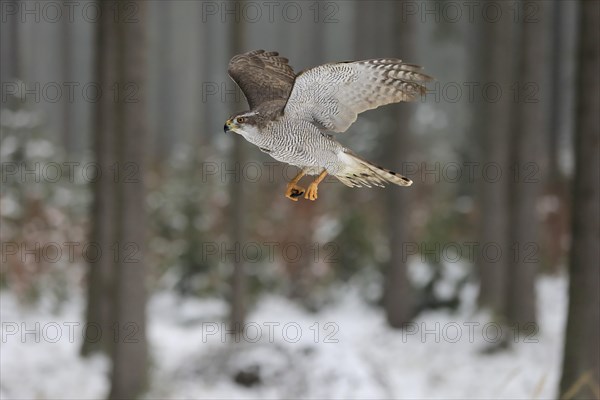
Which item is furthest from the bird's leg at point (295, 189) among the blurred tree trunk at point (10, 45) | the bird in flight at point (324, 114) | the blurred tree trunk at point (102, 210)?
the blurred tree trunk at point (10, 45)

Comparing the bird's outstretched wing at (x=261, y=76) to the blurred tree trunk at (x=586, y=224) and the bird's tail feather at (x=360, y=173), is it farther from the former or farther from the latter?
the blurred tree trunk at (x=586, y=224)

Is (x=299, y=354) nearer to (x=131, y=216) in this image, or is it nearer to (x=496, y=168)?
(x=131, y=216)

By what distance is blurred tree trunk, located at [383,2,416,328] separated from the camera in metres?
12.7

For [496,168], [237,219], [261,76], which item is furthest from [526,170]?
[261,76]

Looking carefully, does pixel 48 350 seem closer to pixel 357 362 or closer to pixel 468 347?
pixel 357 362

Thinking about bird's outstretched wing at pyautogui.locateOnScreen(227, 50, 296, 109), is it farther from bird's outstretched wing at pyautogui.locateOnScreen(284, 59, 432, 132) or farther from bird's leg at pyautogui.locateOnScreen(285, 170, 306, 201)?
bird's leg at pyautogui.locateOnScreen(285, 170, 306, 201)

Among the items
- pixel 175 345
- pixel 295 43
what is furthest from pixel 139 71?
pixel 295 43

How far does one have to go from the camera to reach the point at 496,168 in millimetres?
12078

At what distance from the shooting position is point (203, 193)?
15484mm

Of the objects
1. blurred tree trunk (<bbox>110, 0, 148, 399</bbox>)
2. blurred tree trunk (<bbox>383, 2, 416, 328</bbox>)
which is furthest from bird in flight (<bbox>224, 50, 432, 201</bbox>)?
blurred tree trunk (<bbox>383, 2, 416, 328</bbox>)

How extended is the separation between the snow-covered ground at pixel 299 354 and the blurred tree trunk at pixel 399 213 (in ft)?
1.29

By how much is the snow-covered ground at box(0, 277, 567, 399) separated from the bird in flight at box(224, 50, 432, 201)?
6.36 m

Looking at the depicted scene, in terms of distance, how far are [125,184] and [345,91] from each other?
6453mm

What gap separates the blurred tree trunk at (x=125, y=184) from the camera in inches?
328
